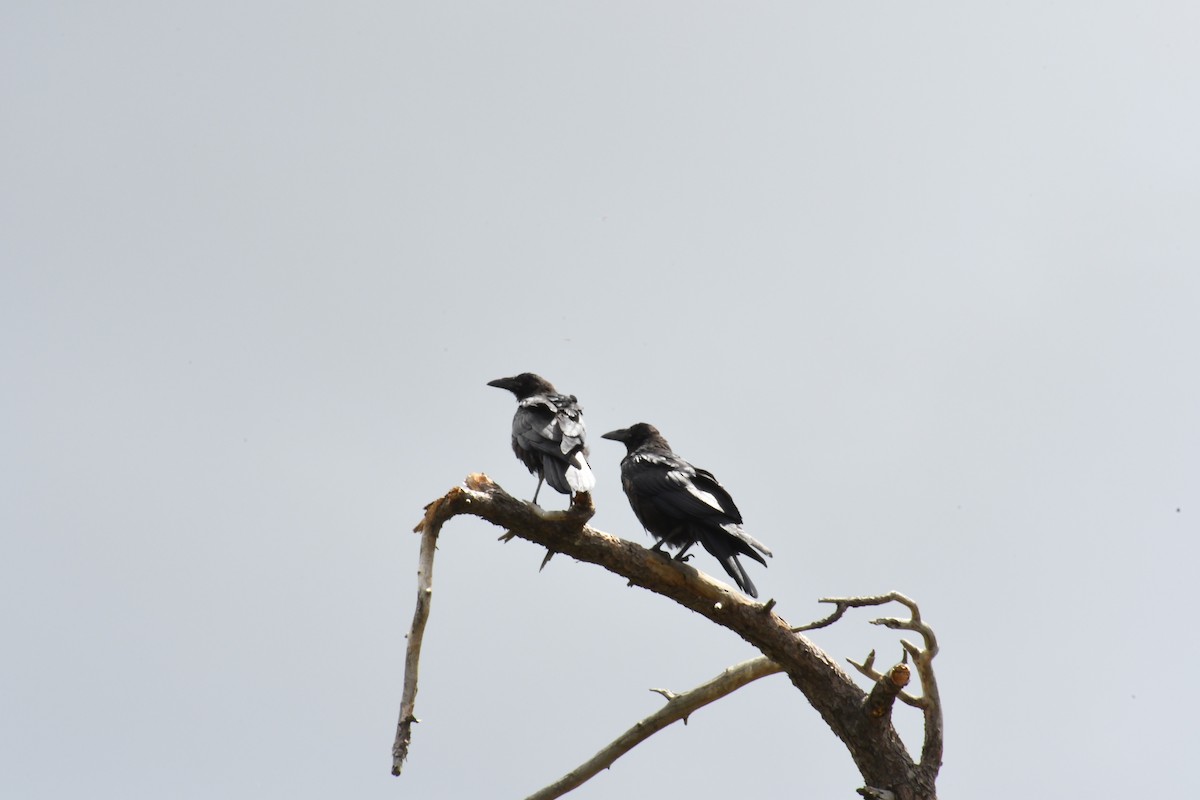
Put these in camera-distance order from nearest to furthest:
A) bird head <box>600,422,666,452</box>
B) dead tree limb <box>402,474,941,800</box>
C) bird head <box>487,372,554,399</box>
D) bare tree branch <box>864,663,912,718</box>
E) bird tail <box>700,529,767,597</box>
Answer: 1. bare tree branch <box>864,663,912,718</box>
2. dead tree limb <box>402,474,941,800</box>
3. bird tail <box>700,529,767,597</box>
4. bird head <box>600,422,666,452</box>
5. bird head <box>487,372,554,399</box>


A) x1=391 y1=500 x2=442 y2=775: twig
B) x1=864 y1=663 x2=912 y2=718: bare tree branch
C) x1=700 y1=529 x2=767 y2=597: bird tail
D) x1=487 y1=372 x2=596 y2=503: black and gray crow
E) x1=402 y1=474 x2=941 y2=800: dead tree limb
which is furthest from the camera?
x1=700 y1=529 x2=767 y2=597: bird tail

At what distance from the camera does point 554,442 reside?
8922mm

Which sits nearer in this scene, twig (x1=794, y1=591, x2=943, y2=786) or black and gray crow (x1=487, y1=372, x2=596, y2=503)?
twig (x1=794, y1=591, x2=943, y2=786)

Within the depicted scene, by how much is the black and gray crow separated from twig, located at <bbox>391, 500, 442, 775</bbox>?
1362 millimetres

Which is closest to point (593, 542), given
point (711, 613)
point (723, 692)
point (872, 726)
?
point (711, 613)

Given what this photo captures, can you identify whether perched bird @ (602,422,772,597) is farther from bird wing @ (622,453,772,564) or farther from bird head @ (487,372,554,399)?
bird head @ (487,372,554,399)

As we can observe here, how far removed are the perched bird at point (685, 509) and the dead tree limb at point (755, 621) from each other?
0.72m

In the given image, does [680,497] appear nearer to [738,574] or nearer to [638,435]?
[738,574]

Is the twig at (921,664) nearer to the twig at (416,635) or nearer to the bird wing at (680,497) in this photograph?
the bird wing at (680,497)

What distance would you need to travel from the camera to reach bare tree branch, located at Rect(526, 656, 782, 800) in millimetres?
7449

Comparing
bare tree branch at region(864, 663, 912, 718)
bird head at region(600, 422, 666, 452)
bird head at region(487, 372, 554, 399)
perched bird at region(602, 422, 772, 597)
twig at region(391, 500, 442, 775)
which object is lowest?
twig at region(391, 500, 442, 775)

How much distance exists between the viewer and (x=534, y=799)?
24.0ft

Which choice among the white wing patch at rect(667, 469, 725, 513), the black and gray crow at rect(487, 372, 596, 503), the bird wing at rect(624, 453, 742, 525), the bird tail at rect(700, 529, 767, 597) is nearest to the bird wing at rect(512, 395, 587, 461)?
the black and gray crow at rect(487, 372, 596, 503)

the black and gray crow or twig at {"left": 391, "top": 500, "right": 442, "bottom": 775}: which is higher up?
the black and gray crow
